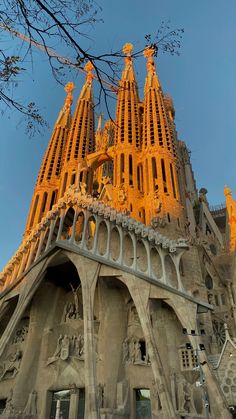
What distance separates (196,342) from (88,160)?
2168 centimetres

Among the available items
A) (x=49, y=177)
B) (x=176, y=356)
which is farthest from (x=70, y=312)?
(x=49, y=177)

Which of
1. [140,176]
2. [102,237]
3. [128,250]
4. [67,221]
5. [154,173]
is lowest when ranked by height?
[128,250]

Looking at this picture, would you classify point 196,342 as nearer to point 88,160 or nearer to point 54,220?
point 54,220

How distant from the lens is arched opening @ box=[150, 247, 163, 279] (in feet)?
53.9

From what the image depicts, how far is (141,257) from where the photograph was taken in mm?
17203

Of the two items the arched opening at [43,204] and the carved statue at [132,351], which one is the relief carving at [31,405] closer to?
the carved statue at [132,351]

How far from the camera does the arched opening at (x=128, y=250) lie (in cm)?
1704

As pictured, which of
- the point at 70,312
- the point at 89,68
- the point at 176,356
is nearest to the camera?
the point at 176,356

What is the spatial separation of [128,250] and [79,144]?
18.0 m

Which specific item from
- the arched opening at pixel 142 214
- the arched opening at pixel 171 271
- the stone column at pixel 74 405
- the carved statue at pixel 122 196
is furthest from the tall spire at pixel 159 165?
the stone column at pixel 74 405

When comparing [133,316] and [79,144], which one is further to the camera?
[79,144]

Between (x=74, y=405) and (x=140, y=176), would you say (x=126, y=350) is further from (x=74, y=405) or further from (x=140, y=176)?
(x=140, y=176)

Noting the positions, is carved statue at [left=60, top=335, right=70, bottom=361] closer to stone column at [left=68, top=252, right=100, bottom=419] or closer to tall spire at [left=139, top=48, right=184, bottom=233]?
stone column at [left=68, top=252, right=100, bottom=419]

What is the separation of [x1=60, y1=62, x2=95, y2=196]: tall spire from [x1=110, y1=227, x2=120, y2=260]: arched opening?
939 centimetres
